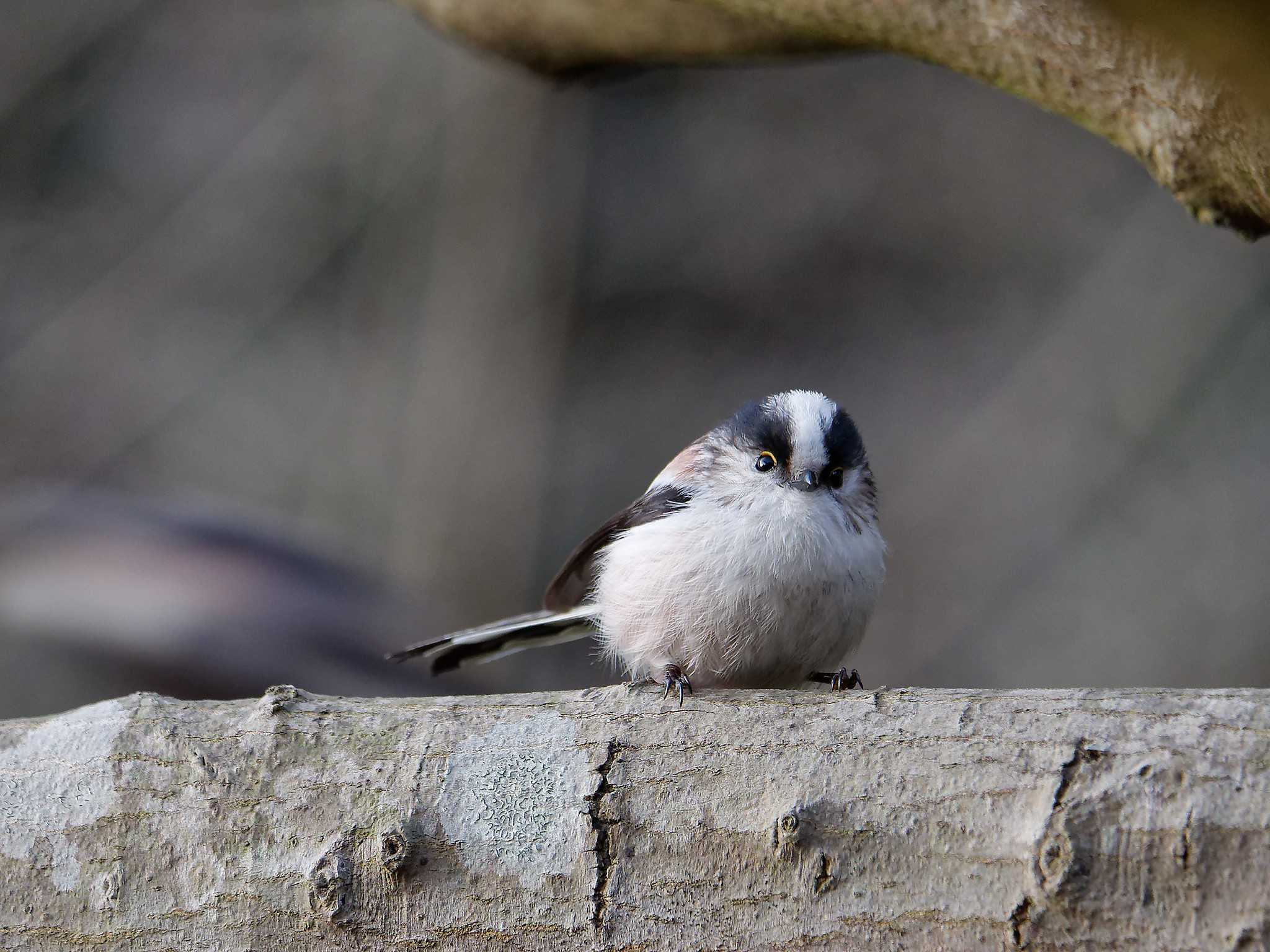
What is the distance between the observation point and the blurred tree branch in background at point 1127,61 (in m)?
1.51

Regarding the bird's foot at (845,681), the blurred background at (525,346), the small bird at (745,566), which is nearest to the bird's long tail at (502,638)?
the small bird at (745,566)

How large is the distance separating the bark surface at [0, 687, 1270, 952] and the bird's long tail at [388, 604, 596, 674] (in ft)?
2.30

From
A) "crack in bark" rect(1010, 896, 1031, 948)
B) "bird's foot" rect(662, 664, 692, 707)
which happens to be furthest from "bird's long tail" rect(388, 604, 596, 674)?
"crack in bark" rect(1010, 896, 1031, 948)

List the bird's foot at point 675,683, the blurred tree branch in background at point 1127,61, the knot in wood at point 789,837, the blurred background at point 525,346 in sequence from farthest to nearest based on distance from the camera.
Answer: the blurred background at point 525,346
the bird's foot at point 675,683
the knot in wood at point 789,837
the blurred tree branch in background at point 1127,61

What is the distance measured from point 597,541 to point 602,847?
1162 millimetres

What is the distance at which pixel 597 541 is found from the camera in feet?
9.32

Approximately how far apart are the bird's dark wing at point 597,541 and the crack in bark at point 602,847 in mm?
906

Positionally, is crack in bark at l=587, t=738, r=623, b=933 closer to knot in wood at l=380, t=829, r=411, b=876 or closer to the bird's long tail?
knot in wood at l=380, t=829, r=411, b=876

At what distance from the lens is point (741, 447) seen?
2.66 metres

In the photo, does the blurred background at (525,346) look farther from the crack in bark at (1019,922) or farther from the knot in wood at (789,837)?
the crack in bark at (1019,922)

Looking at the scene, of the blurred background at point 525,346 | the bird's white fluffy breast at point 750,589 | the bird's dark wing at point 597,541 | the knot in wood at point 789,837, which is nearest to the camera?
the knot in wood at point 789,837

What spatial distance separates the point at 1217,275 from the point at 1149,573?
130 cm

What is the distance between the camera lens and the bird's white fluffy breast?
235cm

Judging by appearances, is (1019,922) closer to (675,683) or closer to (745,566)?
(675,683)
